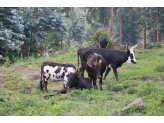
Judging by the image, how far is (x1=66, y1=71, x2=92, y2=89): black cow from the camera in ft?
26.5

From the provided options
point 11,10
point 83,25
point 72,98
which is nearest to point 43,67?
point 72,98

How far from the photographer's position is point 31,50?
19.4m

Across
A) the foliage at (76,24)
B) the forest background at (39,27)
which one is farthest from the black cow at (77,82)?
the foliage at (76,24)

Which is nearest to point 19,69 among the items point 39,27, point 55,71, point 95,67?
point 55,71

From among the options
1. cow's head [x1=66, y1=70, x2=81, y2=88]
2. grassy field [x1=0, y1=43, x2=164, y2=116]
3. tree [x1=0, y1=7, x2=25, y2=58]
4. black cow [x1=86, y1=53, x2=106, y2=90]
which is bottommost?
grassy field [x1=0, y1=43, x2=164, y2=116]

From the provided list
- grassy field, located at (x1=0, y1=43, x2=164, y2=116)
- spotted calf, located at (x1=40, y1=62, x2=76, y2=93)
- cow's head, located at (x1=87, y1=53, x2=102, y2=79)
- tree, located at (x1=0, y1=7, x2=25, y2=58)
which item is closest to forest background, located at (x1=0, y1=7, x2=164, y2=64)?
tree, located at (x1=0, y1=7, x2=25, y2=58)

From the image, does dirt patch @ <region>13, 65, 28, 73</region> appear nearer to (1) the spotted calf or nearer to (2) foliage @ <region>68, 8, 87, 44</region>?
(1) the spotted calf

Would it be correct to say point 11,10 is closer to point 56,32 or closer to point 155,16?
point 56,32

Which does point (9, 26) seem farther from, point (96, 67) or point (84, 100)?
point (84, 100)

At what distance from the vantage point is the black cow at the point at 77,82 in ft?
26.5

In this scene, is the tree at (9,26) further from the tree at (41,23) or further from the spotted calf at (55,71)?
the spotted calf at (55,71)

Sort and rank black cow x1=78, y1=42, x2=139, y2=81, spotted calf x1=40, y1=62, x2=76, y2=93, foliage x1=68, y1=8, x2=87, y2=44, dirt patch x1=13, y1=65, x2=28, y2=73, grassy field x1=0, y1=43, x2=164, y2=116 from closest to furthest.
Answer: grassy field x1=0, y1=43, x2=164, y2=116 < spotted calf x1=40, y1=62, x2=76, y2=93 < black cow x1=78, y1=42, x2=139, y2=81 < dirt patch x1=13, y1=65, x2=28, y2=73 < foliage x1=68, y1=8, x2=87, y2=44

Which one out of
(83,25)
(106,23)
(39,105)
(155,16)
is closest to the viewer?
(39,105)
